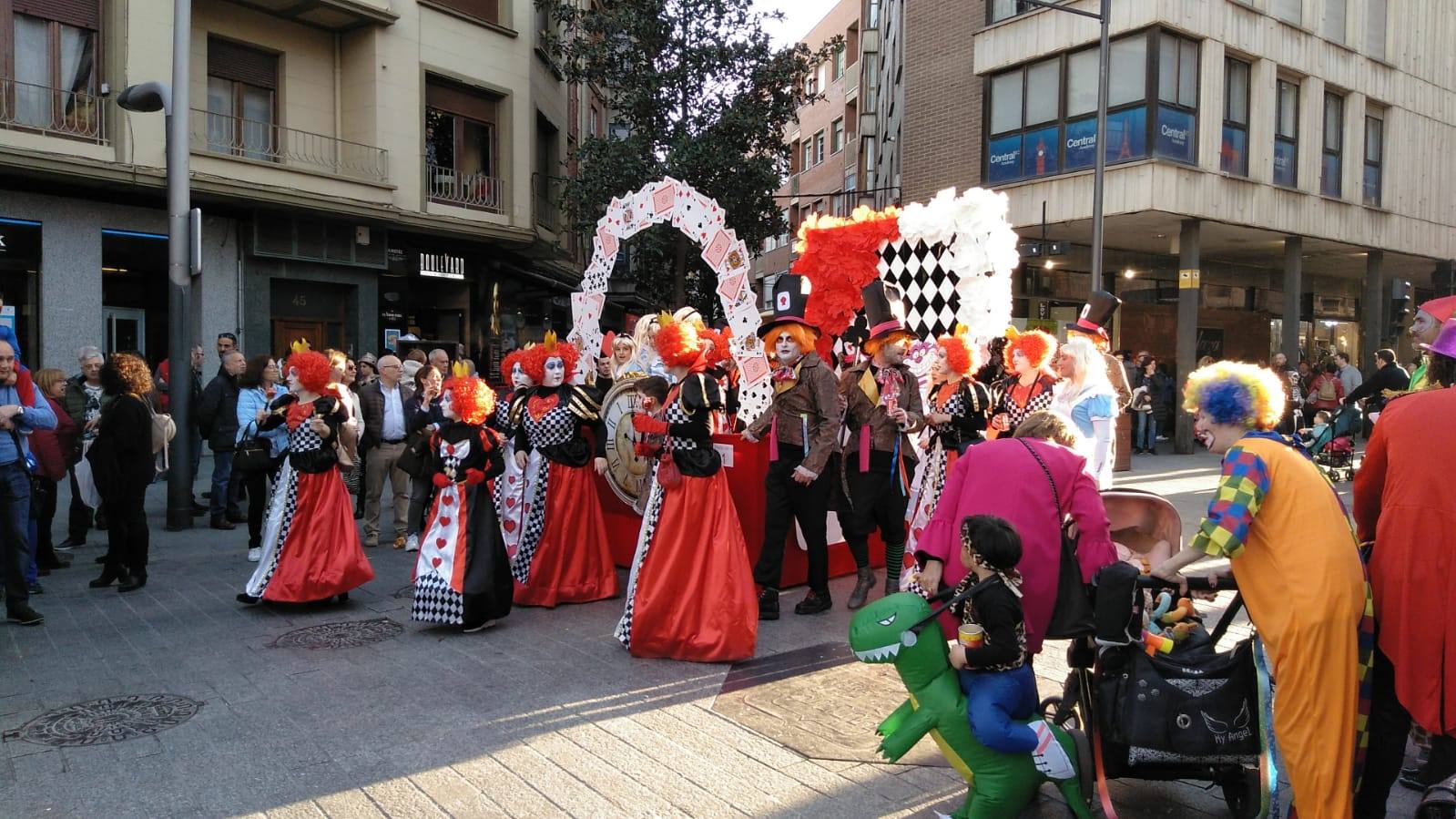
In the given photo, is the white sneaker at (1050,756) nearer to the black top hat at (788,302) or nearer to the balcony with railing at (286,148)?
the black top hat at (788,302)

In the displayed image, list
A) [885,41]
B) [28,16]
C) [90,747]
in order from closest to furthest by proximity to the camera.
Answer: [90,747] < [28,16] < [885,41]

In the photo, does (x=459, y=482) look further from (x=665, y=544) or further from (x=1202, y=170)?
(x=1202, y=170)

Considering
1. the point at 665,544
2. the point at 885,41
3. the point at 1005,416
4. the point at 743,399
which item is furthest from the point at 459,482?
the point at 885,41

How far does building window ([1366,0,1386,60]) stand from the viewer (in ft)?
71.1

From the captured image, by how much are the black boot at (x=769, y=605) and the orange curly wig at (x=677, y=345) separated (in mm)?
1675

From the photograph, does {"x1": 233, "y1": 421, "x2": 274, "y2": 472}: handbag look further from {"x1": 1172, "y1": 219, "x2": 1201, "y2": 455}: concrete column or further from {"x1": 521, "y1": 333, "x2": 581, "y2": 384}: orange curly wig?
{"x1": 1172, "y1": 219, "x2": 1201, "y2": 455}: concrete column

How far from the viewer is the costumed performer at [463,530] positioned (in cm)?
612

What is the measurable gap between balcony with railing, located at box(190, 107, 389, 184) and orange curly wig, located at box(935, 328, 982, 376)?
490 inches

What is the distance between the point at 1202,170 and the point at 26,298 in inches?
750

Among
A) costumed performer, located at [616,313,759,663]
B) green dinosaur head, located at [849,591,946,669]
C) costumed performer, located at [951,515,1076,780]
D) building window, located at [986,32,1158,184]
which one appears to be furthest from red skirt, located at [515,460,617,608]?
building window, located at [986,32,1158,184]

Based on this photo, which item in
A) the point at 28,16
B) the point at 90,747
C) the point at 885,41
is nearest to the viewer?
the point at 90,747

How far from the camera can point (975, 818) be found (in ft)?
11.2

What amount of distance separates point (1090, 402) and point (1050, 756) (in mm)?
3210

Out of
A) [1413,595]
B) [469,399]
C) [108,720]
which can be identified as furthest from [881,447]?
[108,720]
